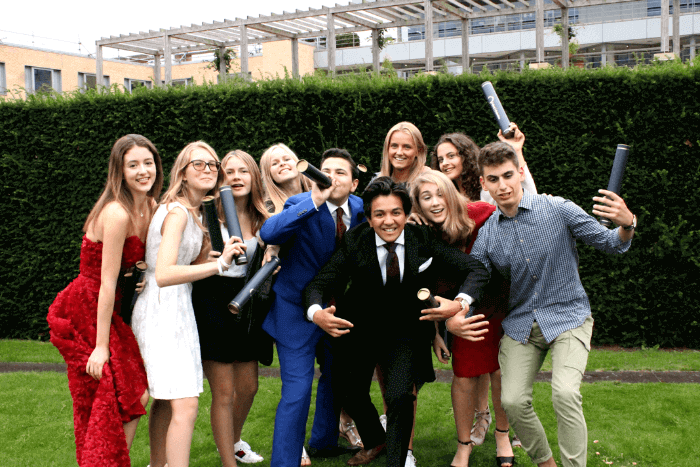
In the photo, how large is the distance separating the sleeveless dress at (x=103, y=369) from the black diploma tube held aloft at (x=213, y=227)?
0.41m

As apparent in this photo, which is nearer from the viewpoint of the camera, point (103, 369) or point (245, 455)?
point (103, 369)

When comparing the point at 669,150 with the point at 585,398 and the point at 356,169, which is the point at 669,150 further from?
the point at 356,169

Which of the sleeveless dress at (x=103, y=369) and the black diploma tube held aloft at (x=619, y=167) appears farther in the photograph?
the black diploma tube held aloft at (x=619, y=167)

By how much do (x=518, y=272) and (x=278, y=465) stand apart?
72.6 inches

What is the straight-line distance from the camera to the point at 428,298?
9.97 ft

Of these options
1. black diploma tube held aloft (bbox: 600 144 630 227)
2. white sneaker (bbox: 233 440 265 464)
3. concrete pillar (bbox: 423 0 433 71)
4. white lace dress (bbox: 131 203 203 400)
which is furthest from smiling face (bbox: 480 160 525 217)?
concrete pillar (bbox: 423 0 433 71)

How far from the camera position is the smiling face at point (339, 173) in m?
3.52

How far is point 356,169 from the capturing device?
12.1 ft

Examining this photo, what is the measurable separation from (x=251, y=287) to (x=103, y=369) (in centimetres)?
92

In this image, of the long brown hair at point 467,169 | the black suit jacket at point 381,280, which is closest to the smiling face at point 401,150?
the long brown hair at point 467,169

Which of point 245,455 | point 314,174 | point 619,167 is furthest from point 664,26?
point 245,455

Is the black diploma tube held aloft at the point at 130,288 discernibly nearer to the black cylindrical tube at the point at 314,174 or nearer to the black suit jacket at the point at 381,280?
the black suit jacket at the point at 381,280

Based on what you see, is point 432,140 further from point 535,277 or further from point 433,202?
point 535,277

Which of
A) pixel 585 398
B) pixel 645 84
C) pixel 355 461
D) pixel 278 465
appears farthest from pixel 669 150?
pixel 278 465
